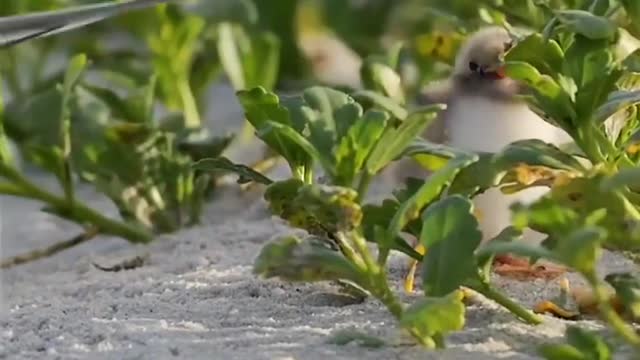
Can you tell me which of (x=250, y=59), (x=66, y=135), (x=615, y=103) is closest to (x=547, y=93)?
(x=615, y=103)

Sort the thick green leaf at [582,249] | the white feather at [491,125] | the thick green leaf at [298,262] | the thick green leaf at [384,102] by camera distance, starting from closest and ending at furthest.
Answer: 1. the thick green leaf at [582,249]
2. the thick green leaf at [298,262]
3. the thick green leaf at [384,102]
4. the white feather at [491,125]

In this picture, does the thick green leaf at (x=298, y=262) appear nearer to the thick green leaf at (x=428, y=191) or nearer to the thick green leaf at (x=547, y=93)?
the thick green leaf at (x=428, y=191)

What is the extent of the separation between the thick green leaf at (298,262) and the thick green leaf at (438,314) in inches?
3.7

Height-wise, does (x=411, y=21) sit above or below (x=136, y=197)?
above

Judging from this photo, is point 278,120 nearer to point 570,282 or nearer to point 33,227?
point 570,282

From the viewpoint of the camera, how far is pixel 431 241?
1408 mm

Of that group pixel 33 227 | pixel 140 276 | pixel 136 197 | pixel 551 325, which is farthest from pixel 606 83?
pixel 33 227

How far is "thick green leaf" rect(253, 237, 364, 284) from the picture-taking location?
4.46 feet

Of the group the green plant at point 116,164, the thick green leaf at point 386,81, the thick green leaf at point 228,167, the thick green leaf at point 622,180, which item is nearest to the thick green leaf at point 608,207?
the thick green leaf at point 622,180

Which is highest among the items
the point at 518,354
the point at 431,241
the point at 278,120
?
the point at 278,120

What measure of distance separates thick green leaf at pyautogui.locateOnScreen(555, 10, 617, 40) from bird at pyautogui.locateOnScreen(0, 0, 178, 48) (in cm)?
55

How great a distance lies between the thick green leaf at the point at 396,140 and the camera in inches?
57.1

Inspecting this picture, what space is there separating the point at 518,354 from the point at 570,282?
29cm

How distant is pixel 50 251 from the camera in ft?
7.22
